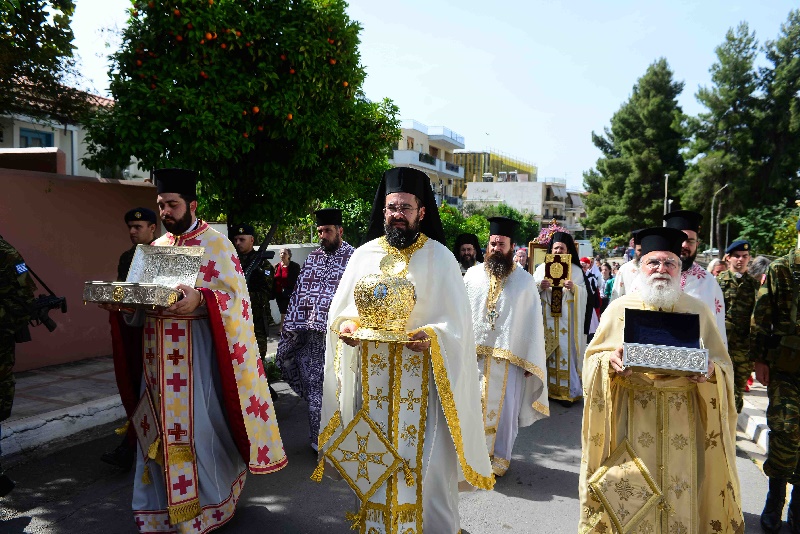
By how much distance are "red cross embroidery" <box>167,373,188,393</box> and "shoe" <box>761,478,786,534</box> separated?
4287mm

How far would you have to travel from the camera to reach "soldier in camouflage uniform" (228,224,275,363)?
7.73m

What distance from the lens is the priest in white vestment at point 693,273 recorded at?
559cm

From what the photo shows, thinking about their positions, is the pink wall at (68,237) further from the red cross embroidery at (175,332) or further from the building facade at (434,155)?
the building facade at (434,155)

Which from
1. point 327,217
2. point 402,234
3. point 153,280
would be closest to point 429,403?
point 402,234

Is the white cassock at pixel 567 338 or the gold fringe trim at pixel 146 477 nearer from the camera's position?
the gold fringe trim at pixel 146 477

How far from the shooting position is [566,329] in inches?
339

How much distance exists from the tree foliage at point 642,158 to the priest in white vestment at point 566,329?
146 ft

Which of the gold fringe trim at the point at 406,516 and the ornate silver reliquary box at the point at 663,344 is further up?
the ornate silver reliquary box at the point at 663,344

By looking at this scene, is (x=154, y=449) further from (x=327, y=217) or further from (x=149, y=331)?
(x=327, y=217)

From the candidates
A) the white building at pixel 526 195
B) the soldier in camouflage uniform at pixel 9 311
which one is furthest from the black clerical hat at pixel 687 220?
the white building at pixel 526 195

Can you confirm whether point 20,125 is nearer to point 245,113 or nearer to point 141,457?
point 245,113

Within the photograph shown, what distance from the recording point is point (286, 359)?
664cm

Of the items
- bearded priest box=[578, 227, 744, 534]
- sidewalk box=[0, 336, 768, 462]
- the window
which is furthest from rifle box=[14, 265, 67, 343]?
the window

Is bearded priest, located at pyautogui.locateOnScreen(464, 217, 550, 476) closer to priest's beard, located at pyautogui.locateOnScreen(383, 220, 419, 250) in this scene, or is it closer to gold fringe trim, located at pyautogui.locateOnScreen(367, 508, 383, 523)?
priest's beard, located at pyautogui.locateOnScreen(383, 220, 419, 250)
